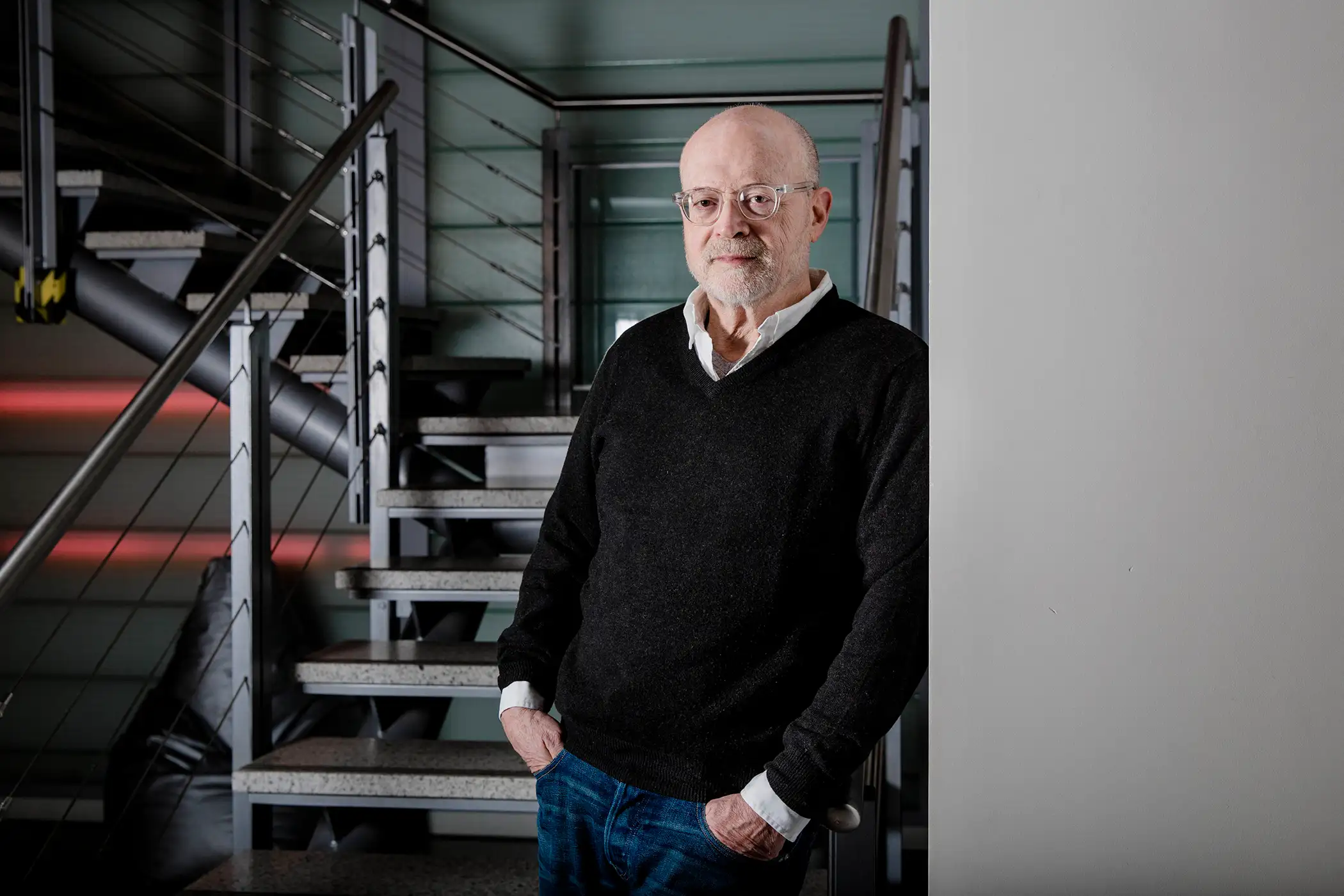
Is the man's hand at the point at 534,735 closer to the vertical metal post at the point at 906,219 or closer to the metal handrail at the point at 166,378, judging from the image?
the metal handrail at the point at 166,378

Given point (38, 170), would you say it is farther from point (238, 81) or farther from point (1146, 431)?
point (1146, 431)

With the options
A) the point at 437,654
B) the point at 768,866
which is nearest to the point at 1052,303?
the point at 768,866

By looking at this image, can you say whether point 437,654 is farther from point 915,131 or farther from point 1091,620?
point 1091,620

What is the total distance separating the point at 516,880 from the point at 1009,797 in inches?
65.1

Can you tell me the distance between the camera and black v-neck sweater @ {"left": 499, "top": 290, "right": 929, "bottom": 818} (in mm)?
1088

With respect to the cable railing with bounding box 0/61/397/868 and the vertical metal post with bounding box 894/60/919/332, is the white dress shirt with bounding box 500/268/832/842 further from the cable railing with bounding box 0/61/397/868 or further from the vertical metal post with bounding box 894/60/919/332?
the vertical metal post with bounding box 894/60/919/332

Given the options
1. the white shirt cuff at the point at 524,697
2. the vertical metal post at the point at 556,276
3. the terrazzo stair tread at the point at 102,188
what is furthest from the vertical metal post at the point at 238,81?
the white shirt cuff at the point at 524,697

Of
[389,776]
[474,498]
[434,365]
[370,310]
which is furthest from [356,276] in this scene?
[389,776]

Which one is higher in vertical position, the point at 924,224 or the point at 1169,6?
the point at 924,224

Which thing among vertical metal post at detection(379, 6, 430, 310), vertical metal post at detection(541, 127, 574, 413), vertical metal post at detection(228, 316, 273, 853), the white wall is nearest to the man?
the white wall

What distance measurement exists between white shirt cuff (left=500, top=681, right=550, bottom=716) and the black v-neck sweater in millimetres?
137

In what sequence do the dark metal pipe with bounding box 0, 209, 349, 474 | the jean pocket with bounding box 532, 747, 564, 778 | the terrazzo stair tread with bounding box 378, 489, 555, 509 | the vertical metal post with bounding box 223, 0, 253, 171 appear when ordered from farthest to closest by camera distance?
1. the vertical metal post with bounding box 223, 0, 253, 171
2. the dark metal pipe with bounding box 0, 209, 349, 474
3. the terrazzo stair tread with bounding box 378, 489, 555, 509
4. the jean pocket with bounding box 532, 747, 564, 778

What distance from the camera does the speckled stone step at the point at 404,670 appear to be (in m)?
2.36

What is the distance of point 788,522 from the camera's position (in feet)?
3.67
